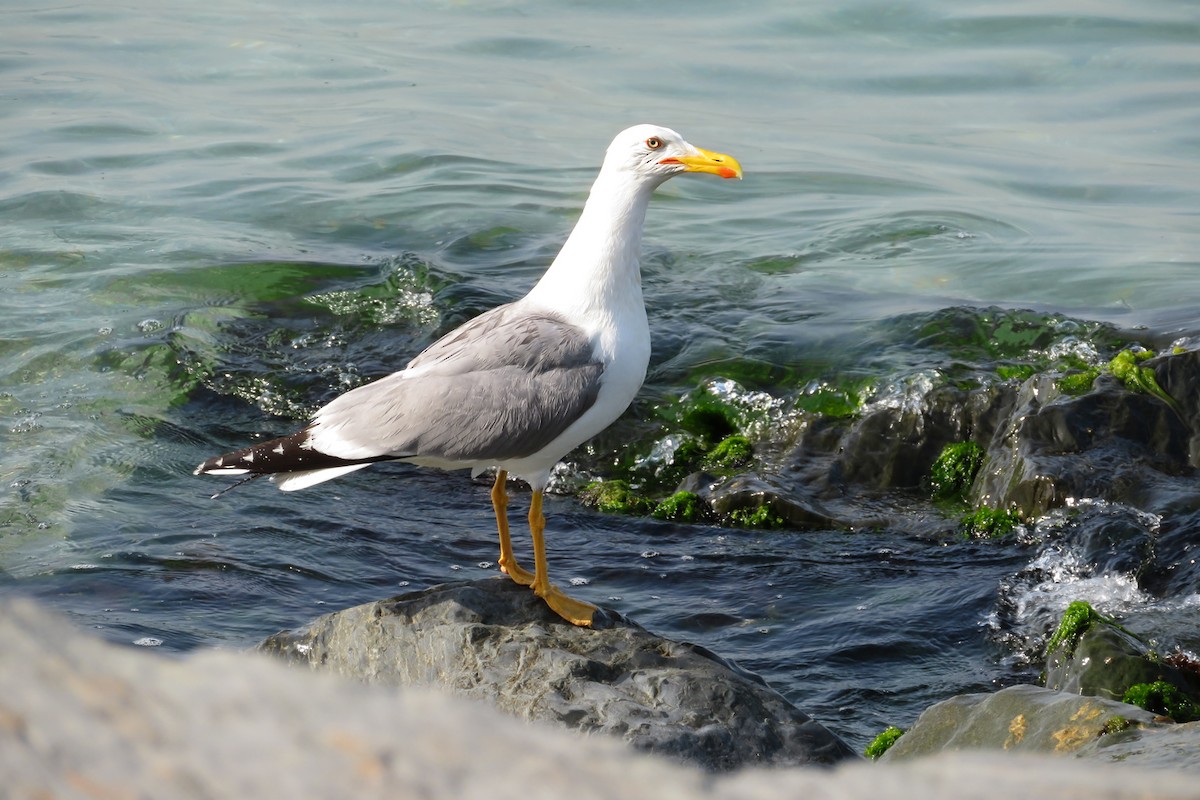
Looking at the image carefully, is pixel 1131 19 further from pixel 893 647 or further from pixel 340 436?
pixel 340 436

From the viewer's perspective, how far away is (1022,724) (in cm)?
405

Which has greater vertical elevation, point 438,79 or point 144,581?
point 438,79

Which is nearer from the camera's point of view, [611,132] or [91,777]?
[91,777]

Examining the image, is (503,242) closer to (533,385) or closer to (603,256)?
(603,256)

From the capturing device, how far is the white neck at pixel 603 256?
16.7 feet

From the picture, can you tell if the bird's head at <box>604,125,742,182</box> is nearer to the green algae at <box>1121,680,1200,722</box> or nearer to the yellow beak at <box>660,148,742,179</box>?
the yellow beak at <box>660,148,742,179</box>

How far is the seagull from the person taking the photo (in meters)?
4.76

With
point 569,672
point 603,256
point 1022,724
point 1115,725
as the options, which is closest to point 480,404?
point 603,256

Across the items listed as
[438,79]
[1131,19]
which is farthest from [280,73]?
[1131,19]

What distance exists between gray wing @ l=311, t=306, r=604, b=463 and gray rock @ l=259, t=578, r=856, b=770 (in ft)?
1.71

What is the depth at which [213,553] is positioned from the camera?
6539 millimetres

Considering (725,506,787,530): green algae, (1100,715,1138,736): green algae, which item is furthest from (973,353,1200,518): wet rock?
(1100,715,1138,736): green algae

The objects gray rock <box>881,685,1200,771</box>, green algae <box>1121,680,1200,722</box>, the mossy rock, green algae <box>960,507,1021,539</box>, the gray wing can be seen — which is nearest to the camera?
gray rock <box>881,685,1200,771</box>

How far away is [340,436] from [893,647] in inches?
102
